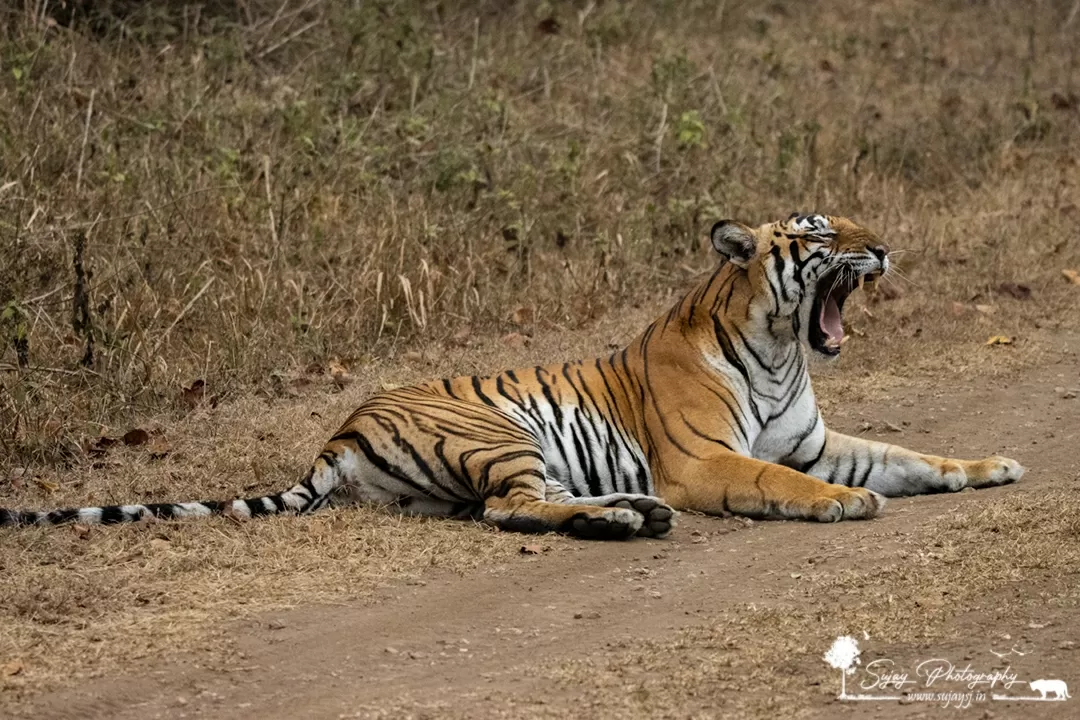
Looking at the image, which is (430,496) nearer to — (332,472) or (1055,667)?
(332,472)

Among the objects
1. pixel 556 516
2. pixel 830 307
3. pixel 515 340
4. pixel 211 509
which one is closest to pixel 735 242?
pixel 830 307

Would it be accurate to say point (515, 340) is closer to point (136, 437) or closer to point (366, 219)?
point (366, 219)

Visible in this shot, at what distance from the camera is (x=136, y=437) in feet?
21.7

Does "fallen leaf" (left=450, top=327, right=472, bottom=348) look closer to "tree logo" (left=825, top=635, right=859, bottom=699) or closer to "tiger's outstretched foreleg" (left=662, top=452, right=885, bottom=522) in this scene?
"tiger's outstretched foreleg" (left=662, top=452, right=885, bottom=522)

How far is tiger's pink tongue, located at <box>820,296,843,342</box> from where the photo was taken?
617 centimetres

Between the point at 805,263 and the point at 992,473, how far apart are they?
100cm

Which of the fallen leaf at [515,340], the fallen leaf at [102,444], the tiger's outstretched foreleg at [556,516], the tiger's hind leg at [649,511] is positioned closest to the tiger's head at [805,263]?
the tiger's hind leg at [649,511]

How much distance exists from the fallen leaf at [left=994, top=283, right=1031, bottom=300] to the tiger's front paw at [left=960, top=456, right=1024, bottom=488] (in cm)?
306

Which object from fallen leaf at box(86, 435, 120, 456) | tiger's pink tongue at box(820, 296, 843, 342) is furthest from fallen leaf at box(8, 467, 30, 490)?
tiger's pink tongue at box(820, 296, 843, 342)

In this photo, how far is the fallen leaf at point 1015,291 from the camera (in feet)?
29.0

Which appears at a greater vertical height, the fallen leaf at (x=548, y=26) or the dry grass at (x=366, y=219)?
the fallen leaf at (x=548, y=26)

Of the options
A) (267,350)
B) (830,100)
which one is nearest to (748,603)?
(267,350)

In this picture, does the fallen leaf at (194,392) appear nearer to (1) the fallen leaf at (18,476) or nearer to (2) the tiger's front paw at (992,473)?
(1) the fallen leaf at (18,476)

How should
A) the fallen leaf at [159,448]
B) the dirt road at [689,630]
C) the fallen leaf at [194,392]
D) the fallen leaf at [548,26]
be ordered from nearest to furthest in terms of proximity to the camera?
1. the dirt road at [689,630]
2. the fallen leaf at [159,448]
3. the fallen leaf at [194,392]
4. the fallen leaf at [548,26]
